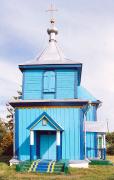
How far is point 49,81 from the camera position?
69.6 feet

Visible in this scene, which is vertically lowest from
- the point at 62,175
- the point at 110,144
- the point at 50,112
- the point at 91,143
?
the point at 62,175

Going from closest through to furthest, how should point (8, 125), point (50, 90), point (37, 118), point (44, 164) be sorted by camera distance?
point (44, 164) < point (37, 118) < point (50, 90) < point (8, 125)

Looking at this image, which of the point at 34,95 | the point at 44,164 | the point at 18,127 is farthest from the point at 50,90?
the point at 44,164

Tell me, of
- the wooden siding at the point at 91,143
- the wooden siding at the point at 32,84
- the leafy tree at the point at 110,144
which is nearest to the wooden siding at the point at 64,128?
the wooden siding at the point at 32,84

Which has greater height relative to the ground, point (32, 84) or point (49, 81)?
point (49, 81)

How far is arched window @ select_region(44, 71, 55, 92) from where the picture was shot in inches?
830

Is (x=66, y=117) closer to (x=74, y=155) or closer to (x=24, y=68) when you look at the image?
(x=74, y=155)

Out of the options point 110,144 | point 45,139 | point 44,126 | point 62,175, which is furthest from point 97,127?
point 110,144

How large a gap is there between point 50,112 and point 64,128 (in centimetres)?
127

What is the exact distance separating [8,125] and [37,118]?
59.1 ft

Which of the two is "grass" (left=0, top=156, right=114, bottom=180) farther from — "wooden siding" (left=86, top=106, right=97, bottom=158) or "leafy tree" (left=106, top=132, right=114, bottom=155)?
"leafy tree" (left=106, top=132, right=114, bottom=155)

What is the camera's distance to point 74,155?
1978cm

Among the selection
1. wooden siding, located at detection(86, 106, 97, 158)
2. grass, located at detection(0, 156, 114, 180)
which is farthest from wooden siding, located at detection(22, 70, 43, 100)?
wooden siding, located at detection(86, 106, 97, 158)

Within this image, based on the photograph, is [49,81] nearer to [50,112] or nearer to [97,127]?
[50,112]
